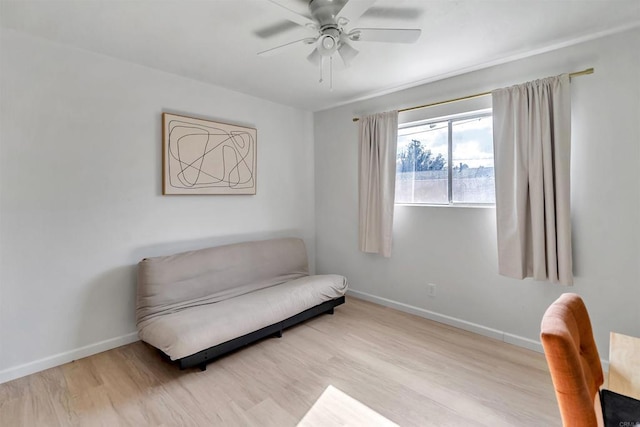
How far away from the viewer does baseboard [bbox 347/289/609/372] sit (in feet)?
8.34

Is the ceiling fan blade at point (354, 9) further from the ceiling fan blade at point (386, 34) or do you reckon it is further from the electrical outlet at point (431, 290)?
the electrical outlet at point (431, 290)

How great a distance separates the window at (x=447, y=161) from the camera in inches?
111

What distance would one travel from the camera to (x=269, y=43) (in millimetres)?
2326

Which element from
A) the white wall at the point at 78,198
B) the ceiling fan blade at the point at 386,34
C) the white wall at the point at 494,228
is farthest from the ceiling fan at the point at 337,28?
the white wall at the point at 78,198

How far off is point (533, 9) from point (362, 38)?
3.58 feet

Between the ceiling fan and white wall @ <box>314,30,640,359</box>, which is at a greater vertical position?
the ceiling fan

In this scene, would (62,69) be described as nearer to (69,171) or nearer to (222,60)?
(69,171)

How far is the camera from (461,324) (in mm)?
2959

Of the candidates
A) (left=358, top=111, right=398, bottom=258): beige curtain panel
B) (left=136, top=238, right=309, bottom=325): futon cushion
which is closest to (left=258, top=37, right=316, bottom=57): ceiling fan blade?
(left=358, top=111, right=398, bottom=258): beige curtain panel

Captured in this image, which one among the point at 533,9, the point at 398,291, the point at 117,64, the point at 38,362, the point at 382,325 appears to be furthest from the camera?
the point at 398,291

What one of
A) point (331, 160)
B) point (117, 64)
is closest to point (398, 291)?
point (331, 160)

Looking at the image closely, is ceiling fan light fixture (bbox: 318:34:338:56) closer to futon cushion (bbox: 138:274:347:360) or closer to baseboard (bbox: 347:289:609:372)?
futon cushion (bbox: 138:274:347:360)

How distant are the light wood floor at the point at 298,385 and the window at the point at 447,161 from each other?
1.38m

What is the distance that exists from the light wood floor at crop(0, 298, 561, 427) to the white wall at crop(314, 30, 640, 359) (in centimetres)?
43
